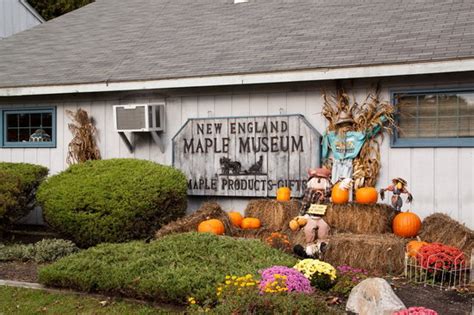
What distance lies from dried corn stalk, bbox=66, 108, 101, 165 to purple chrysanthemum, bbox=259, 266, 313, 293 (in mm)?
6777

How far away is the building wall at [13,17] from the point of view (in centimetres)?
2034

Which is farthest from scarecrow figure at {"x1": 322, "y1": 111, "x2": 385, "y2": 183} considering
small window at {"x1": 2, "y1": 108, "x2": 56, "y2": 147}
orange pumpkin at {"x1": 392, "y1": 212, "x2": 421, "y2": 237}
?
small window at {"x1": 2, "y1": 108, "x2": 56, "y2": 147}

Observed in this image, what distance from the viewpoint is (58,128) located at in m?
13.4

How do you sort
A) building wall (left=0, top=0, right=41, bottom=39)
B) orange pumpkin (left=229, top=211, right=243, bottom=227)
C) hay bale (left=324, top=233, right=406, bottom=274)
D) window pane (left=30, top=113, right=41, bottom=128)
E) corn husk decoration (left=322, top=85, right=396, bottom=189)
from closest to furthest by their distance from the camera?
hay bale (left=324, top=233, right=406, bottom=274), corn husk decoration (left=322, top=85, right=396, bottom=189), orange pumpkin (left=229, top=211, right=243, bottom=227), window pane (left=30, top=113, right=41, bottom=128), building wall (left=0, top=0, right=41, bottom=39)

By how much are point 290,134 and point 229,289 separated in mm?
4783

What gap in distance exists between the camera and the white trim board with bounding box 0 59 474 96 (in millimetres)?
9250

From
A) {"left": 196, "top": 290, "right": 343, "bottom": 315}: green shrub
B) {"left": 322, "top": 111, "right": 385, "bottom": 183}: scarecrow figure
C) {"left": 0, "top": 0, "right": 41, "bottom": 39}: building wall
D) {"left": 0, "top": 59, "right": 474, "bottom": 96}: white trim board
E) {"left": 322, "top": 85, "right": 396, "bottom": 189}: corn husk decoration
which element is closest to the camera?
{"left": 196, "top": 290, "right": 343, "bottom": 315}: green shrub

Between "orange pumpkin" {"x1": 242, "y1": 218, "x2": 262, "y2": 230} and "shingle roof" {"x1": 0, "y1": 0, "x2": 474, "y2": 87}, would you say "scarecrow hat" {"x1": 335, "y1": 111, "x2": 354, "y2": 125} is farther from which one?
"orange pumpkin" {"x1": 242, "y1": 218, "x2": 262, "y2": 230}

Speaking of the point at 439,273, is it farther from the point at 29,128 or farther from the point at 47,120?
the point at 29,128

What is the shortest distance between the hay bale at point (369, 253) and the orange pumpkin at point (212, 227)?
6.84 feet

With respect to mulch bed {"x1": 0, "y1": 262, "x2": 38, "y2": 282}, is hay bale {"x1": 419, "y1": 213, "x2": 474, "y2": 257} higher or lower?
higher

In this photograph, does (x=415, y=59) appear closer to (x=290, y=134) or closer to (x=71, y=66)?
(x=290, y=134)

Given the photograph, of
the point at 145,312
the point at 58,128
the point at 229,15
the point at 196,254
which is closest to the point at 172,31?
the point at 229,15

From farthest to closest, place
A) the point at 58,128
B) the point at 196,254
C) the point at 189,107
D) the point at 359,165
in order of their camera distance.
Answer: the point at 58,128, the point at 189,107, the point at 359,165, the point at 196,254
